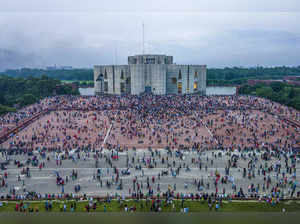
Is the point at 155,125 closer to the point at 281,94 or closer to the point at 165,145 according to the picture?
the point at 165,145

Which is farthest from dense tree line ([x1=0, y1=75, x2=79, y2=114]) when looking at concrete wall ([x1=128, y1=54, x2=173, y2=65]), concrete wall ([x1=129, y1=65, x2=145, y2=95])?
concrete wall ([x1=129, y1=65, x2=145, y2=95])

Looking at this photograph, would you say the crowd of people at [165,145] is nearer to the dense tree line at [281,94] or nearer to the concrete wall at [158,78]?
the dense tree line at [281,94]

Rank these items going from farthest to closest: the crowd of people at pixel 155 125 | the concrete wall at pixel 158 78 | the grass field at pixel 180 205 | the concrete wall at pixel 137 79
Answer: the concrete wall at pixel 158 78 → the concrete wall at pixel 137 79 → the crowd of people at pixel 155 125 → the grass field at pixel 180 205

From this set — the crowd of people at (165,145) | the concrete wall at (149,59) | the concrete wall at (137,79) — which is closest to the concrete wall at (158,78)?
the concrete wall at (137,79)

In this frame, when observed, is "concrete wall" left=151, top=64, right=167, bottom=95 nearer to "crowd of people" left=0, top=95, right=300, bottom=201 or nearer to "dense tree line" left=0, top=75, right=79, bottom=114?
"crowd of people" left=0, top=95, right=300, bottom=201

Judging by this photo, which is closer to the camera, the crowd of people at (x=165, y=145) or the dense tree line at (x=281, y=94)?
the crowd of people at (x=165, y=145)

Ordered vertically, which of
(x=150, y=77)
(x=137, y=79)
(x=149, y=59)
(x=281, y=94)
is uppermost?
(x=149, y=59)

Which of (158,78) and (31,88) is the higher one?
(158,78)

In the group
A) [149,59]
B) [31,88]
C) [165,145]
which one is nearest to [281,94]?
[149,59]

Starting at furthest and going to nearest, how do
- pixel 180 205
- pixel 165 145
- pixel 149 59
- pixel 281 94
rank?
pixel 149 59, pixel 281 94, pixel 165 145, pixel 180 205
